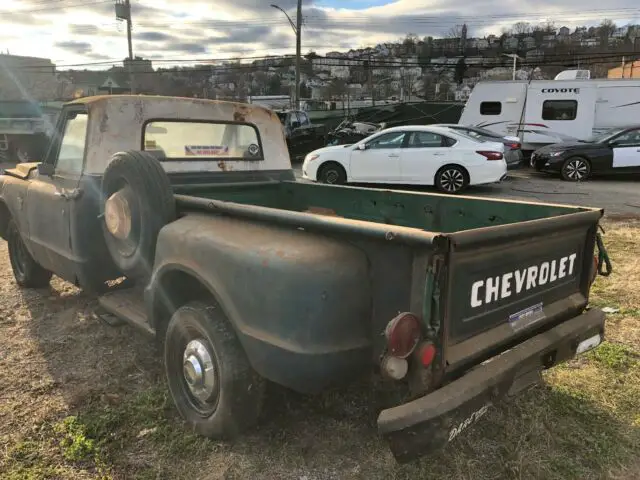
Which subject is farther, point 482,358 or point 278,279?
point 482,358

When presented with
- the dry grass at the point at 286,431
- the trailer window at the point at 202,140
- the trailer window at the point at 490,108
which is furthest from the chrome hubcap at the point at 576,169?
the trailer window at the point at 202,140

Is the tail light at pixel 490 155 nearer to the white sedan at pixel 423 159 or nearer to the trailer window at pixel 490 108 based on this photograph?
the white sedan at pixel 423 159

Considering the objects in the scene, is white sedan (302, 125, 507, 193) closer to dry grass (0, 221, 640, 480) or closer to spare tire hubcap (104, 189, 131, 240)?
dry grass (0, 221, 640, 480)

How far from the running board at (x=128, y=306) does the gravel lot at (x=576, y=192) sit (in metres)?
8.65

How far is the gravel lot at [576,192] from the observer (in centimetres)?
1042

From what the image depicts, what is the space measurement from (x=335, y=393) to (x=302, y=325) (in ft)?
4.16

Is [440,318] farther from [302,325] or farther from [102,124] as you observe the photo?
[102,124]

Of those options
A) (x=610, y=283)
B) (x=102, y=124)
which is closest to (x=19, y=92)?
(x=102, y=124)

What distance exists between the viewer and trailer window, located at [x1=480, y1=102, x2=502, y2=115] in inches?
713

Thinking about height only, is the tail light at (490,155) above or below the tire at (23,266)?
above

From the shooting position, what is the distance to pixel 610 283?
5340 mm

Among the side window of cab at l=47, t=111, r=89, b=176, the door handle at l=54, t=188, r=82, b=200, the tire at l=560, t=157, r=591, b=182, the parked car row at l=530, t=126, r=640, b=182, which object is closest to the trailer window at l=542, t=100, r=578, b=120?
the parked car row at l=530, t=126, r=640, b=182

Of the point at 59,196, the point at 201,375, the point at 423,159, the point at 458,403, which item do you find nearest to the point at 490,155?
the point at 423,159

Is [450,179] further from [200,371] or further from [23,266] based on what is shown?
[200,371]
